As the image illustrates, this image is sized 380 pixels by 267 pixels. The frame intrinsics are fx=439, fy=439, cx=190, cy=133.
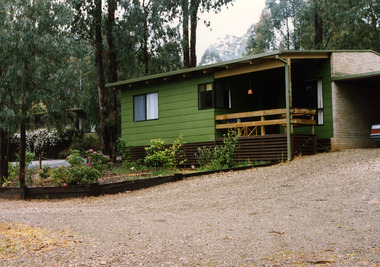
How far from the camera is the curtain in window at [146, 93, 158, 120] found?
59.4 feet

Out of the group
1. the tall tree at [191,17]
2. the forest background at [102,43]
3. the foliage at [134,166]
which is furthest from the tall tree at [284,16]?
the foliage at [134,166]

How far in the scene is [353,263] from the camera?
176 inches

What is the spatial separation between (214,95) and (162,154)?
2.89 meters

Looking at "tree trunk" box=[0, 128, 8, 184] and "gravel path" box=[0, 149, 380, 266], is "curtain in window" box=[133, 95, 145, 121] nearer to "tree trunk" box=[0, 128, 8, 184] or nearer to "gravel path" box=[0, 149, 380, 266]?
"tree trunk" box=[0, 128, 8, 184]

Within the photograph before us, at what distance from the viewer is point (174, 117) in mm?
17281

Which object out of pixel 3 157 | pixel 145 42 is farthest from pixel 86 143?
pixel 3 157

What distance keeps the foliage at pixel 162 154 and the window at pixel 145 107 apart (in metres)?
1.58

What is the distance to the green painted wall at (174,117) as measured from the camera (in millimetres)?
16288

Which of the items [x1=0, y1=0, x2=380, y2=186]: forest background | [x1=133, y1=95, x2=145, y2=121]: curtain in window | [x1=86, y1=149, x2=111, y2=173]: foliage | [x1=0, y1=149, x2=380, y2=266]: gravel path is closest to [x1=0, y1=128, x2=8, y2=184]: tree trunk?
[x1=0, y1=0, x2=380, y2=186]: forest background

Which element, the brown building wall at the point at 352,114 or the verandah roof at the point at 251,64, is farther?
the brown building wall at the point at 352,114

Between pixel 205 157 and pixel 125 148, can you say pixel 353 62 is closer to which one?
pixel 205 157

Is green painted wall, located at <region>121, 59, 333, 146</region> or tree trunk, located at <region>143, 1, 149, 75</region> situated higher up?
tree trunk, located at <region>143, 1, 149, 75</region>

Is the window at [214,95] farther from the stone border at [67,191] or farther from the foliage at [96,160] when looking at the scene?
the stone border at [67,191]

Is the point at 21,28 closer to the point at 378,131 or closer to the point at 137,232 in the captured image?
the point at 137,232
